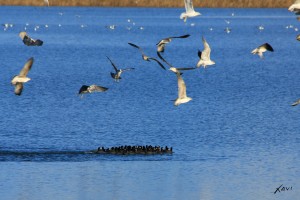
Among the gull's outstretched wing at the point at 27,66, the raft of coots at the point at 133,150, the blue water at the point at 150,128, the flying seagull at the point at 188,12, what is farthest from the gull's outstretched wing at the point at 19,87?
the raft of coots at the point at 133,150

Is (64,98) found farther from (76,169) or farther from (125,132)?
(76,169)

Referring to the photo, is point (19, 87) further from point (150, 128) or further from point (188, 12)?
point (150, 128)

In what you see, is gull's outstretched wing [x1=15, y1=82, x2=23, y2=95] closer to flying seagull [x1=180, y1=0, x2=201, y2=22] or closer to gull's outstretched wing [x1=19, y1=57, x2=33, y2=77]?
gull's outstretched wing [x1=19, y1=57, x2=33, y2=77]

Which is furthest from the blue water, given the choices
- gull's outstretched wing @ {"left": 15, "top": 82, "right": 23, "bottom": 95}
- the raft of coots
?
gull's outstretched wing @ {"left": 15, "top": 82, "right": 23, "bottom": 95}

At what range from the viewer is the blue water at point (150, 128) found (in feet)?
118

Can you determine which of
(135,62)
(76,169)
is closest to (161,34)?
(135,62)

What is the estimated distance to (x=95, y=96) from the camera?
66.2m

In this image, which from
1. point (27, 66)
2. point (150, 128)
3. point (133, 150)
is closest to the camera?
point (27, 66)

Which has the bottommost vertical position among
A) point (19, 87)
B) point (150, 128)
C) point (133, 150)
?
point (133, 150)

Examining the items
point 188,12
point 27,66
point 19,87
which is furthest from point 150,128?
point 27,66

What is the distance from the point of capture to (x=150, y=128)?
50.5 metres

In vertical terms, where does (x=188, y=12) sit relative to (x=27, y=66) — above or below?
above

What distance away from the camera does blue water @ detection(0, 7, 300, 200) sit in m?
35.9

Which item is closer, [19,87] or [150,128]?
[19,87]
